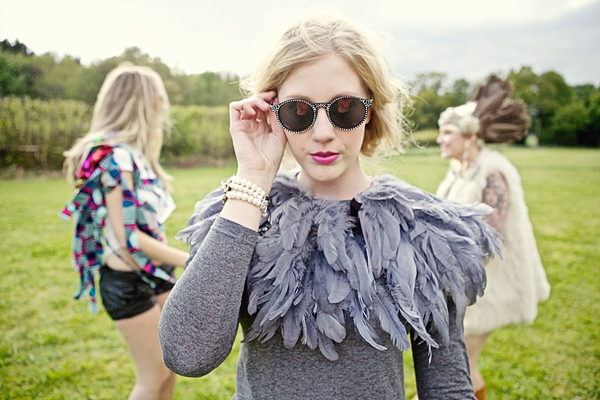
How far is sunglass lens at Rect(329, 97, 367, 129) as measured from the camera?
4.74 feet

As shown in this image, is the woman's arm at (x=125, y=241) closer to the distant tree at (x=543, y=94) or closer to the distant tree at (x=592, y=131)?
the distant tree at (x=592, y=131)

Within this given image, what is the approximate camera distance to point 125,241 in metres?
2.55

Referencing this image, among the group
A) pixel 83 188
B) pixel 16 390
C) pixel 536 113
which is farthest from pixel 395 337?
pixel 536 113

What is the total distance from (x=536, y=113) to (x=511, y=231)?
207 feet

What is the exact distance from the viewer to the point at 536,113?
181 ft

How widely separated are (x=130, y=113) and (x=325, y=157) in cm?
207

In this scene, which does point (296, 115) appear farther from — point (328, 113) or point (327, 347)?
point (327, 347)

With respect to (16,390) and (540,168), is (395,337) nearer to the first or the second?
(16,390)

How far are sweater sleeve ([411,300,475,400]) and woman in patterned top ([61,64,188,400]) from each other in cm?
171

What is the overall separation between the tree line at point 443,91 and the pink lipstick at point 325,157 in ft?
52.2

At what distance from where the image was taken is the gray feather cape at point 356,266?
132cm

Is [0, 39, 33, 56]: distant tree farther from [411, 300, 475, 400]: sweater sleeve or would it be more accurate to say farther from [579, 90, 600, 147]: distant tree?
[579, 90, 600, 147]: distant tree

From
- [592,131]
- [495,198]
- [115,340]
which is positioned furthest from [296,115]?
[592,131]

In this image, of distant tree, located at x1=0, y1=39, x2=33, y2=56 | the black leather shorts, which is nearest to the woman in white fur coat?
the black leather shorts
